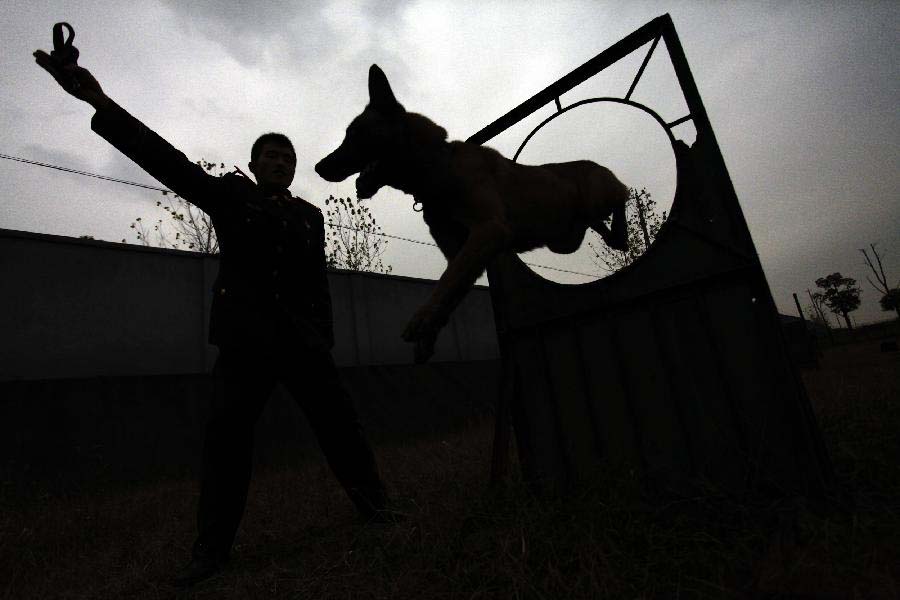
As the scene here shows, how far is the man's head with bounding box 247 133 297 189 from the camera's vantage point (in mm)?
2877

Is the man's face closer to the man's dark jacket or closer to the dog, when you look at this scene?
the man's dark jacket

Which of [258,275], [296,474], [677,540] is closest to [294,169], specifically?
[258,275]

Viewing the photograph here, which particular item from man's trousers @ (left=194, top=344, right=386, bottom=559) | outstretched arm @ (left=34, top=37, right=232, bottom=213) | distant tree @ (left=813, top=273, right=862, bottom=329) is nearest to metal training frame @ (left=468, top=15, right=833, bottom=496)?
man's trousers @ (left=194, top=344, right=386, bottom=559)

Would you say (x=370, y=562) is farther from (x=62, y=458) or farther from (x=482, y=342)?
(x=482, y=342)

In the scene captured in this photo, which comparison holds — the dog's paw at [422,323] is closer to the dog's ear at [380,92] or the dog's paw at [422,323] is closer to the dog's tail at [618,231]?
the dog's ear at [380,92]

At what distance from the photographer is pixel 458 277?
2.06m

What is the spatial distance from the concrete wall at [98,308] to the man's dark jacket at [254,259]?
6241 millimetres

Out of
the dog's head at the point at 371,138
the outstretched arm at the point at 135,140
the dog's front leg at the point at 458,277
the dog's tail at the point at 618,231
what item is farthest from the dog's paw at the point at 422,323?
the dog's tail at the point at 618,231

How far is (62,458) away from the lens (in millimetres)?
5105

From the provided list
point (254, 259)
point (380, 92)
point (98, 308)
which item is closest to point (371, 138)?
point (380, 92)

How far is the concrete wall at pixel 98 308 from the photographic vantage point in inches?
260

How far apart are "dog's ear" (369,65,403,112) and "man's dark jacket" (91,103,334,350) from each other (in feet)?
2.97

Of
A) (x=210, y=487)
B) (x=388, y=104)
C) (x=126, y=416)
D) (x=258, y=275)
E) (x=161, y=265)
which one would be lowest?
(x=210, y=487)

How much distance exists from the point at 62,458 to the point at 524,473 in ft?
17.7
